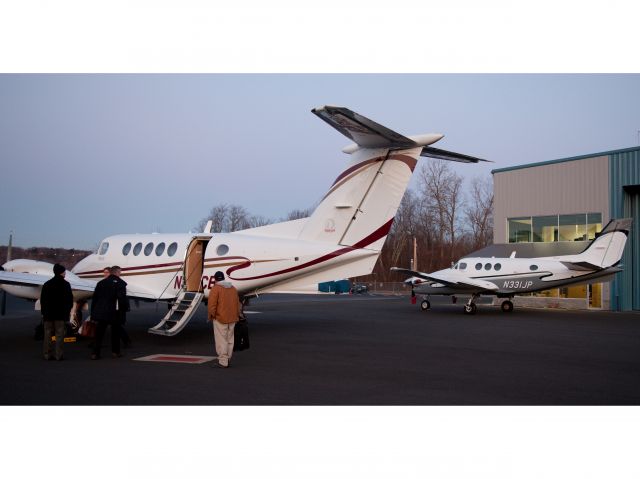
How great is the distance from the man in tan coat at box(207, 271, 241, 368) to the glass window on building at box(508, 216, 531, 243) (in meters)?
27.4

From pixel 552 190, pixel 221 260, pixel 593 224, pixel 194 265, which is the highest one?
pixel 552 190

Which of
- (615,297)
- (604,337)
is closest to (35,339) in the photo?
(604,337)

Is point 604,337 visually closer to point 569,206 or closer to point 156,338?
point 156,338

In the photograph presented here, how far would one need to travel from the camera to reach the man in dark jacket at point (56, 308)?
33.9 ft

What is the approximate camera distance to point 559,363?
34.6 ft

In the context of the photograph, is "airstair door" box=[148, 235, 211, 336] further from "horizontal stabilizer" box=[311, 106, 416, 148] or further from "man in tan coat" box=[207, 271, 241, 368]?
"horizontal stabilizer" box=[311, 106, 416, 148]

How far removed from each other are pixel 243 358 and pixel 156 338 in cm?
461

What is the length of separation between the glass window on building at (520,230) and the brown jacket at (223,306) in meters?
27.4

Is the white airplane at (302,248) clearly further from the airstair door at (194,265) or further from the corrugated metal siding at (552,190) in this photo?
the corrugated metal siding at (552,190)

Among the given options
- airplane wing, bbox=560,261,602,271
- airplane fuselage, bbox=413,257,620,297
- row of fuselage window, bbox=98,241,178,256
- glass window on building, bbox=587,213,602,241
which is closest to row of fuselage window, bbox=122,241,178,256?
row of fuselage window, bbox=98,241,178,256

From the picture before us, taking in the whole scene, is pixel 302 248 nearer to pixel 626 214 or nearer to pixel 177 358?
pixel 177 358

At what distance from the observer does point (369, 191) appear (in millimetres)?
13258

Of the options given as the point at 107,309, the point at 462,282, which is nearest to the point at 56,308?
the point at 107,309

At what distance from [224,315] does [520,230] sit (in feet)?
92.0
